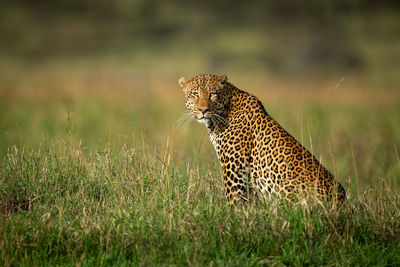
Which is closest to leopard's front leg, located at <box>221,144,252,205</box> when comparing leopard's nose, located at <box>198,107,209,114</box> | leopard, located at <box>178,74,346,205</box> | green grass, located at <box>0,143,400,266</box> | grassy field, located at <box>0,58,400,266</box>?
leopard, located at <box>178,74,346,205</box>

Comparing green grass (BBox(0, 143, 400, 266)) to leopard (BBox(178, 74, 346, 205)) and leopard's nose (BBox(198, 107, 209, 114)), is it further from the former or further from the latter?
leopard's nose (BBox(198, 107, 209, 114))

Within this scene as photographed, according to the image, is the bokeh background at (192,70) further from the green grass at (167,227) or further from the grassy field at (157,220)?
the green grass at (167,227)

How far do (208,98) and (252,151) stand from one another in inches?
34.1

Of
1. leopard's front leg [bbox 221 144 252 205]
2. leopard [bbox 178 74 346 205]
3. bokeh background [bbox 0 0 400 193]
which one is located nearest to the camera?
leopard [bbox 178 74 346 205]

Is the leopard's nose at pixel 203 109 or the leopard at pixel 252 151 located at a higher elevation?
the leopard's nose at pixel 203 109

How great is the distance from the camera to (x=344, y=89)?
2812 cm

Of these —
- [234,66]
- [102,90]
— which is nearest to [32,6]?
[234,66]

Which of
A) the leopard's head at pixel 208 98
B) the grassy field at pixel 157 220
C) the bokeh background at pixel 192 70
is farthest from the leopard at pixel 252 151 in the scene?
the bokeh background at pixel 192 70

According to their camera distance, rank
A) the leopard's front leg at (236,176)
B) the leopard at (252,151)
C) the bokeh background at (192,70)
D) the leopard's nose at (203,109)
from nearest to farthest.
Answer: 1. the leopard at (252,151)
2. the leopard's front leg at (236,176)
3. the leopard's nose at (203,109)
4. the bokeh background at (192,70)

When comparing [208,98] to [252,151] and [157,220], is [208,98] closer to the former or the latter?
[252,151]

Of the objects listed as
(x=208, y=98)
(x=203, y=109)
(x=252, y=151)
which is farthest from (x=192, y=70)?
(x=252, y=151)

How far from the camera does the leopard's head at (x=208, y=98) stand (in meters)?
7.90

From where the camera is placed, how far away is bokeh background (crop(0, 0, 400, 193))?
14.1 metres

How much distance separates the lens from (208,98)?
7941mm
